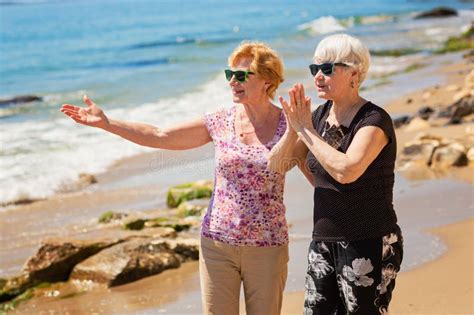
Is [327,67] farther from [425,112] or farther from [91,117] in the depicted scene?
[425,112]

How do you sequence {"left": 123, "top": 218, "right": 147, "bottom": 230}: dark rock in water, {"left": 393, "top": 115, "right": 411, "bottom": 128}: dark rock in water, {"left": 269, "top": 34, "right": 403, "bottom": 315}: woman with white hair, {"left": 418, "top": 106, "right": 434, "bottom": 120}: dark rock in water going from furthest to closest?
1. {"left": 418, "top": 106, "right": 434, "bottom": 120}: dark rock in water
2. {"left": 393, "top": 115, "right": 411, "bottom": 128}: dark rock in water
3. {"left": 123, "top": 218, "right": 147, "bottom": 230}: dark rock in water
4. {"left": 269, "top": 34, "right": 403, "bottom": 315}: woman with white hair

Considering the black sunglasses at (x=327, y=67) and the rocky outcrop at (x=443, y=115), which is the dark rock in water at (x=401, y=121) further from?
the black sunglasses at (x=327, y=67)

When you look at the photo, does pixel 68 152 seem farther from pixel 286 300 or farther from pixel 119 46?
pixel 119 46

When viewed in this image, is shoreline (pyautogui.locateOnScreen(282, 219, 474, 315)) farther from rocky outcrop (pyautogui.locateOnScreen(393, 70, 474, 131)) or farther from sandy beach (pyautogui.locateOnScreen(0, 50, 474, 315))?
rocky outcrop (pyautogui.locateOnScreen(393, 70, 474, 131))

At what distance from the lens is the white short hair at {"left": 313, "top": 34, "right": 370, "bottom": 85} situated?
409cm

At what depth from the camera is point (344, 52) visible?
4094 millimetres

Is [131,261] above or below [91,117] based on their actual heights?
below

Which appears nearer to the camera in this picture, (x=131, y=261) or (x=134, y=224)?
(x=131, y=261)

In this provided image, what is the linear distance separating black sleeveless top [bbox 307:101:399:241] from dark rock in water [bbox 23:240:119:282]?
441 cm

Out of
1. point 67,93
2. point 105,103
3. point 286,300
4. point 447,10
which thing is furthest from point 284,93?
point 447,10

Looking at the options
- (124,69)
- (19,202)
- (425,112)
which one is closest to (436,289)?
(19,202)

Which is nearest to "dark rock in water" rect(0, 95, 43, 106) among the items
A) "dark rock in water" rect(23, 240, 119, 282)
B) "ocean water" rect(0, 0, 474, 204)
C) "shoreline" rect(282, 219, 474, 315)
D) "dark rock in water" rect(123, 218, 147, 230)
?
"ocean water" rect(0, 0, 474, 204)

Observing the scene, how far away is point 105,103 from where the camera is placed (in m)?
24.6

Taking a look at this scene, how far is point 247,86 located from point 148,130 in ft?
1.87
